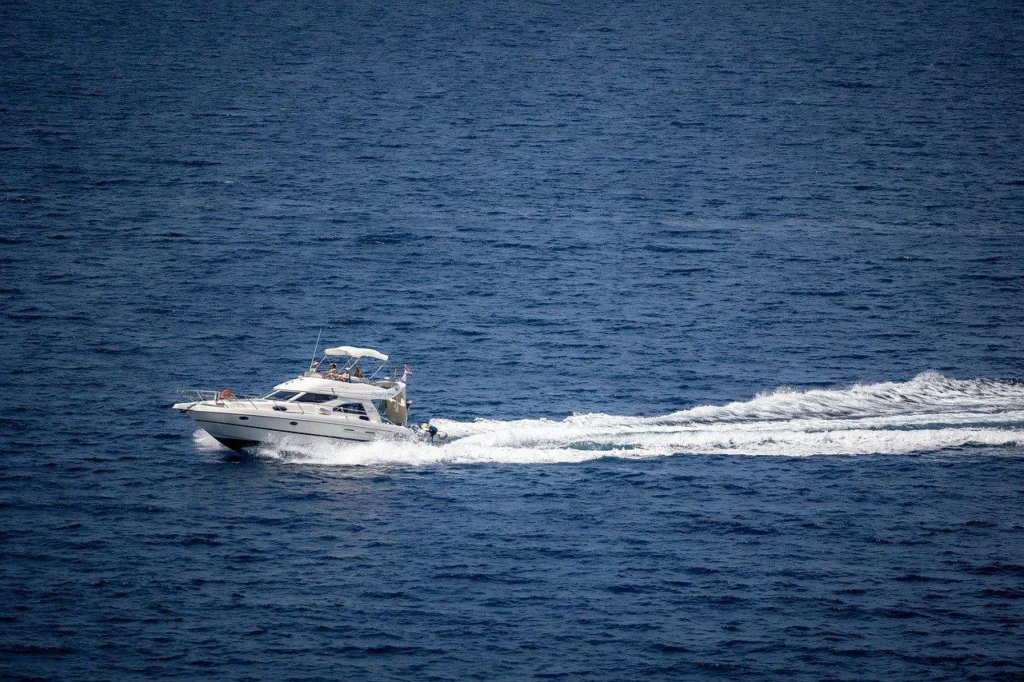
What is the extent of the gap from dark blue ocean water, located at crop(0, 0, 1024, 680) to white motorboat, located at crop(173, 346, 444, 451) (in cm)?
122

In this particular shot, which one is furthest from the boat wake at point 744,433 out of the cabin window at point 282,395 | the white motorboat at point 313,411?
the cabin window at point 282,395

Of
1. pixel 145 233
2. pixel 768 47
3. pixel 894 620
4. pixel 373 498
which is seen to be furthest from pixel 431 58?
pixel 894 620

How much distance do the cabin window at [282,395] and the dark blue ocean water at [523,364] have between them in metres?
2.94

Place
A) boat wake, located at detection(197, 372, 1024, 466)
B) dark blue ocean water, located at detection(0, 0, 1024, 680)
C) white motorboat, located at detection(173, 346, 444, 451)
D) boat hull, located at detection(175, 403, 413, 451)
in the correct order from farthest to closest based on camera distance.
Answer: boat wake, located at detection(197, 372, 1024, 466)
white motorboat, located at detection(173, 346, 444, 451)
boat hull, located at detection(175, 403, 413, 451)
dark blue ocean water, located at detection(0, 0, 1024, 680)

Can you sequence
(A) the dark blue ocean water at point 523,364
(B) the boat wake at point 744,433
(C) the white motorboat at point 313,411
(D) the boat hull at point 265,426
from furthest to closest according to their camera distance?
(B) the boat wake at point 744,433 → (C) the white motorboat at point 313,411 → (D) the boat hull at point 265,426 → (A) the dark blue ocean water at point 523,364

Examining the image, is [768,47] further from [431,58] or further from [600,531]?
[600,531]

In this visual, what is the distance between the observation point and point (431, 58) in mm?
176625

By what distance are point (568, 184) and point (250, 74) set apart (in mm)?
53882

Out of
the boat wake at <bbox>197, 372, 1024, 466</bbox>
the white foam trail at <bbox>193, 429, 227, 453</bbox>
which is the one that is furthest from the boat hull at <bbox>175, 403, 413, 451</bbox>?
the white foam trail at <bbox>193, 429, 227, 453</bbox>

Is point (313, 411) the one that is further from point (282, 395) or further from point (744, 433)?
point (744, 433)

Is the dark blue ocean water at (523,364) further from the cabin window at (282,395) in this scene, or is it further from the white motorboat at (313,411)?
the cabin window at (282,395)

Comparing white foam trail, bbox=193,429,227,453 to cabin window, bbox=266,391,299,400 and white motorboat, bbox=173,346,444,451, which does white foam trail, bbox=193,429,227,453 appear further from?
cabin window, bbox=266,391,299,400

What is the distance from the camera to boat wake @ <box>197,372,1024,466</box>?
64875 millimetres

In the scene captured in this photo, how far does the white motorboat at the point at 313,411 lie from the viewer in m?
63.0
